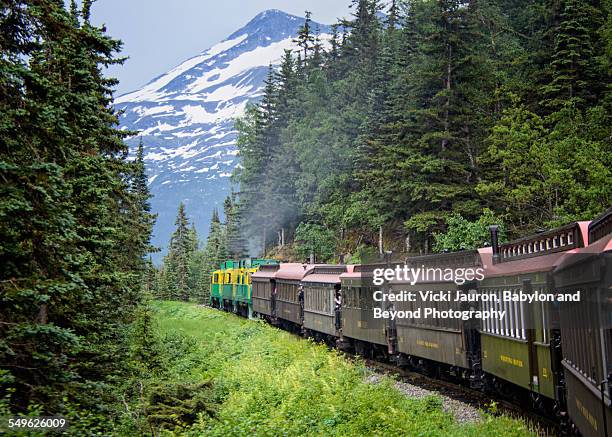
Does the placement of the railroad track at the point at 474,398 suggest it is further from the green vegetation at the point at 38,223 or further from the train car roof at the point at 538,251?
the green vegetation at the point at 38,223

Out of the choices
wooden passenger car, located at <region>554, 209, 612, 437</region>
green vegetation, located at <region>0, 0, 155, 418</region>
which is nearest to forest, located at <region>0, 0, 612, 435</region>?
green vegetation, located at <region>0, 0, 155, 418</region>

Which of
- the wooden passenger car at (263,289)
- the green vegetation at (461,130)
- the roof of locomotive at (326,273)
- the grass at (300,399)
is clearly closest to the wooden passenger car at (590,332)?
the grass at (300,399)

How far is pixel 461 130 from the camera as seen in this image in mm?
42875

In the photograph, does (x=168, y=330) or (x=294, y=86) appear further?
(x=294, y=86)

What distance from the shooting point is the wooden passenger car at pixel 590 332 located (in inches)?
290

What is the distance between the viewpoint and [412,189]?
41812 mm

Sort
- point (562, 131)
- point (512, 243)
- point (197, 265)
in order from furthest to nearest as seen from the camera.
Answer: point (197, 265), point (562, 131), point (512, 243)

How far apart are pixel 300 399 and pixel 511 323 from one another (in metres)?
6.32

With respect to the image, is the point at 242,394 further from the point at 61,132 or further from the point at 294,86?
the point at 294,86

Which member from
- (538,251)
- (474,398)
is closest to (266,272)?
(474,398)

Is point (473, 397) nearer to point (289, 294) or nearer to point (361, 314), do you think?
point (361, 314)

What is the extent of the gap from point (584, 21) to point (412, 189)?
13891 millimetres

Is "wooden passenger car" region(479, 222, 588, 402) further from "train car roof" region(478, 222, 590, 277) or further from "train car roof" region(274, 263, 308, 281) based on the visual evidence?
"train car roof" region(274, 263, 308, 281)

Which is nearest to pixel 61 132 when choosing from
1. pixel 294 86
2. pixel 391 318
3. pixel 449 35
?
pixel 391 318
